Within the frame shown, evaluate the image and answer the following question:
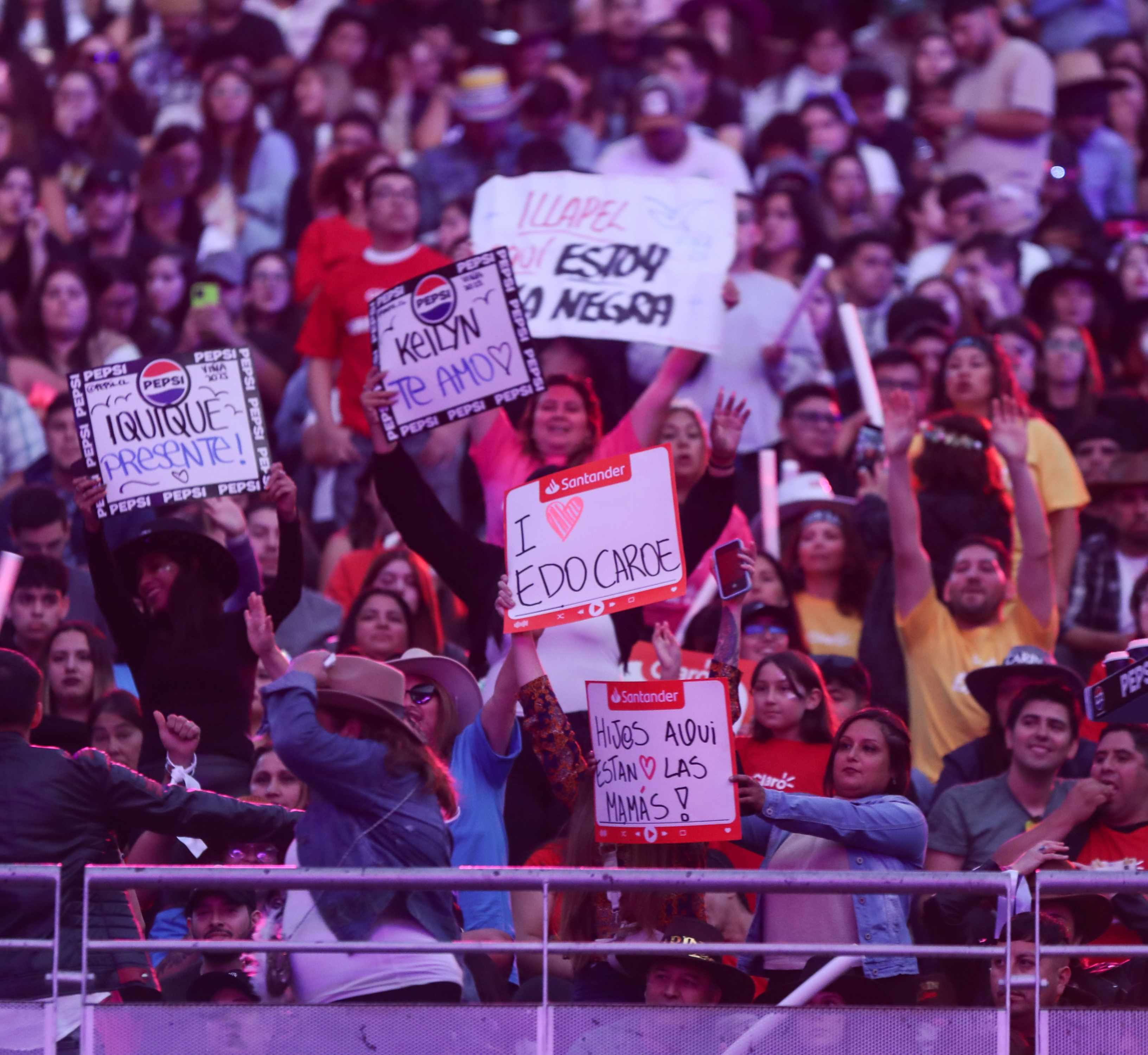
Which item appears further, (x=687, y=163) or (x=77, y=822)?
(x=687, y=163)

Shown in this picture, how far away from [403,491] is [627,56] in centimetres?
787

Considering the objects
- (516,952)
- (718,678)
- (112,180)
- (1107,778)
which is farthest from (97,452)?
(112,180)

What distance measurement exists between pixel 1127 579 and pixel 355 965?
4.70 m

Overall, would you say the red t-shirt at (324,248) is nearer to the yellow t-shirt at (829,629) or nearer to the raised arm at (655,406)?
the raised arm at (655,406)

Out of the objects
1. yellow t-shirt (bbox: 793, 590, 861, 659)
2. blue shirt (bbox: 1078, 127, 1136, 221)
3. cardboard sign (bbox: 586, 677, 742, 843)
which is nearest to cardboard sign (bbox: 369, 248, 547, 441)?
cardboard sign (bbox: 586, 677, 742, 843)

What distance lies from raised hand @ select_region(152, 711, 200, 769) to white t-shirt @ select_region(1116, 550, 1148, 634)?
406 cm

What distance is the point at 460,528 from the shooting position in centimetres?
809

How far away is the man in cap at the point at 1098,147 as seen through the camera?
1449 centimetres

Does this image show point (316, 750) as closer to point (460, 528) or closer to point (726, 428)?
point (460, 528)

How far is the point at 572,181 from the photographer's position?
9703mm

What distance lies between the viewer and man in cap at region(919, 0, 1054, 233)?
1412cm

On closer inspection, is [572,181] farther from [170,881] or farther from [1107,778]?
[170,881]

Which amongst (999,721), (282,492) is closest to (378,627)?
(282,492)

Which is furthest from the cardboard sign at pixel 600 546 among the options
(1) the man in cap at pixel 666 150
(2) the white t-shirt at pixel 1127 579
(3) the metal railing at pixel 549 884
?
(1) the man in cap at pixel 666 150
